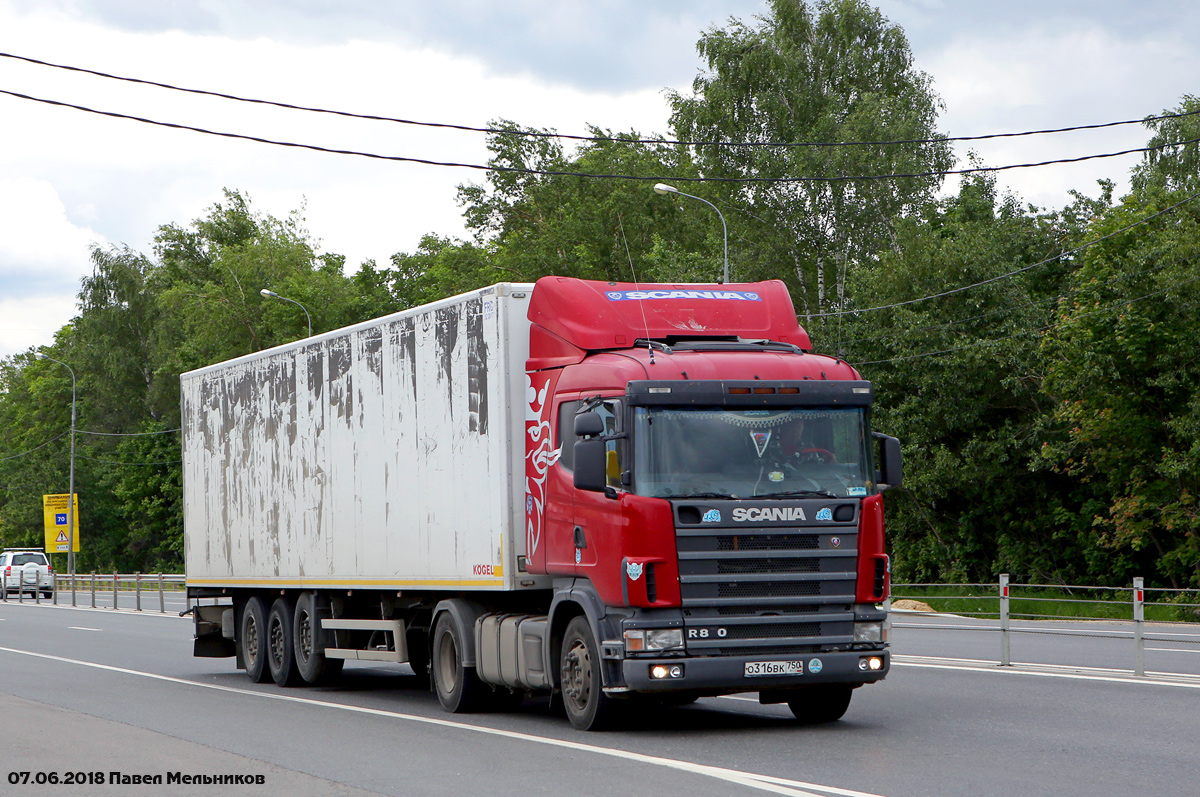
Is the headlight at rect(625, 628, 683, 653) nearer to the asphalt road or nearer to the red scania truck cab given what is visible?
the red scania truck cab

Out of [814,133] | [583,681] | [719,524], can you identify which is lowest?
[583,681]

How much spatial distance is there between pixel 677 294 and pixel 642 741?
144 inches

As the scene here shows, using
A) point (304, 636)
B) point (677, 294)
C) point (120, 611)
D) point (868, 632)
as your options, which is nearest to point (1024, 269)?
point (120, 611)

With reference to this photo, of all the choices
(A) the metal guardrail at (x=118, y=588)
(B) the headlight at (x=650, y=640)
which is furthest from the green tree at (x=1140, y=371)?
(B) the headlight at (x=650, y=640)

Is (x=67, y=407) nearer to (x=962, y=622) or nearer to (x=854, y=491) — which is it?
(x=962, y=622)

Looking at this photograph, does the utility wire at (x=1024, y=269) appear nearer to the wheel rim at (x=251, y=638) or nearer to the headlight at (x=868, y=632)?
the wheel rim at (x=251, y=638)

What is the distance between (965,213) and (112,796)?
4087cm

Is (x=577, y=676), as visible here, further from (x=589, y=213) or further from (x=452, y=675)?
(x=589, y=213)

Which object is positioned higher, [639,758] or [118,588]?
[639,758]

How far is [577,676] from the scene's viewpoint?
11.2 metres

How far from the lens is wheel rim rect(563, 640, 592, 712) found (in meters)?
11.0

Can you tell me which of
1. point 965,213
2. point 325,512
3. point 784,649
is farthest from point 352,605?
point 965,213

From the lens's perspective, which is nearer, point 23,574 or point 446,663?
point 446,663

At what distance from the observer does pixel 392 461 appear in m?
14.0
